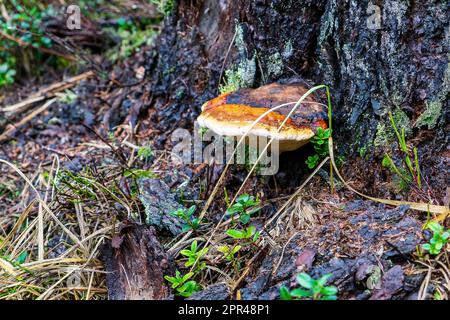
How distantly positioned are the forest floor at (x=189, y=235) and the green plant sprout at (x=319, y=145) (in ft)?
0.40

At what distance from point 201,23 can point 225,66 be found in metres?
0.43

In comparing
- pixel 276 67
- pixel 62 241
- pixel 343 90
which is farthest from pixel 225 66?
pixel 62 241

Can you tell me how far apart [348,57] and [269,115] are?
60 cm

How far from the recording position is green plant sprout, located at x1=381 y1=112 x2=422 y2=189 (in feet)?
7.24

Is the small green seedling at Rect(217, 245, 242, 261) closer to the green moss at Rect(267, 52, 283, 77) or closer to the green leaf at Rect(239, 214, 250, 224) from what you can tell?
the green leaf at Rect(239, 214, 250, 224)

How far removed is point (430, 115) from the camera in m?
2.20

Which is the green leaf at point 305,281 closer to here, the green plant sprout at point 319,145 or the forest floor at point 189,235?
the forest floor at point 189,235

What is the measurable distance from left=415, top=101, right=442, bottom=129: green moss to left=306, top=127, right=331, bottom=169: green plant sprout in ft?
1.49

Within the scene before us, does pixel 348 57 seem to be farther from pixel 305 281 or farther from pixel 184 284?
pixel 184 284

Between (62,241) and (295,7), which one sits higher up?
(295,7)

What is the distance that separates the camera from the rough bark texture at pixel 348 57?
2186mm

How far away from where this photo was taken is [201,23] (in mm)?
3168

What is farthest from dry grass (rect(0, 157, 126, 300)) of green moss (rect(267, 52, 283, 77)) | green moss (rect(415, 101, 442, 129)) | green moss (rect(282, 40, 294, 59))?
green moss (rect(415, 101, 442, 129))
